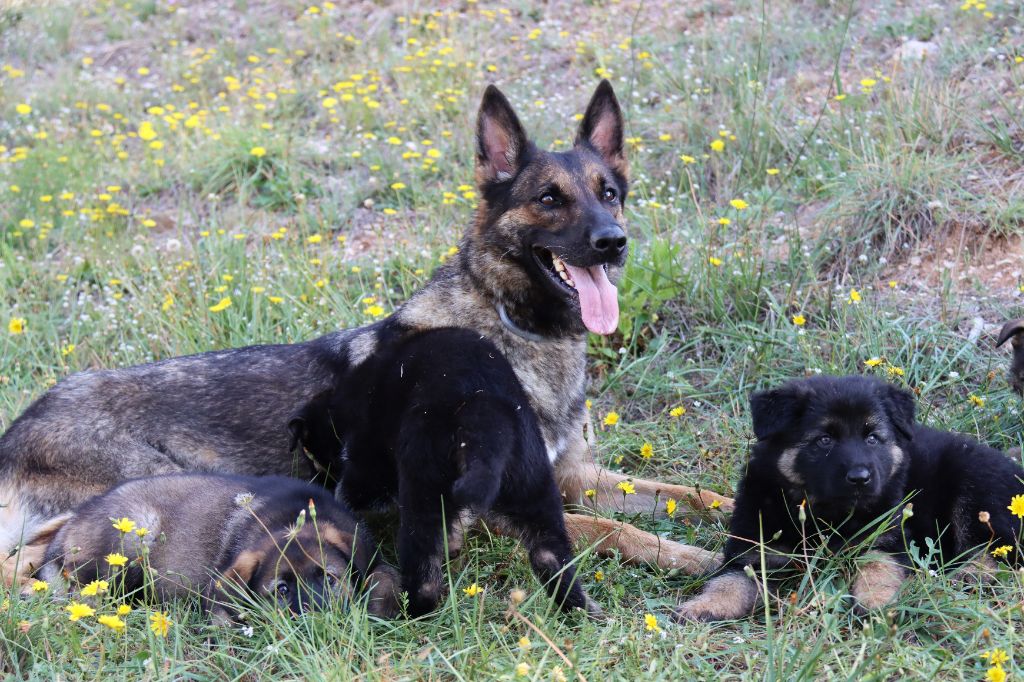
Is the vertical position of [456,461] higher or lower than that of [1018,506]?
higher

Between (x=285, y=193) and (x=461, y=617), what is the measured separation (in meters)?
4.88

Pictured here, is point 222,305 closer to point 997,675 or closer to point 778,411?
point 778,411

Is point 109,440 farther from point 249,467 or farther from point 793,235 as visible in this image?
point 793,235

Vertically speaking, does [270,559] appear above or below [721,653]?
above

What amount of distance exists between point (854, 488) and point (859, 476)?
0.06 m

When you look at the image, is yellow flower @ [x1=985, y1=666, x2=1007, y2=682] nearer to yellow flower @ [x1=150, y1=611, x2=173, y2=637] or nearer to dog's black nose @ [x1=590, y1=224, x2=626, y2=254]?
dog's black nose @ [x1=590, y1=224, x2=626, y2=254]

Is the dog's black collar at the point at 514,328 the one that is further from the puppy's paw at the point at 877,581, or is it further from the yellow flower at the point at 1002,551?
the yellow flower at the point at 1002,551

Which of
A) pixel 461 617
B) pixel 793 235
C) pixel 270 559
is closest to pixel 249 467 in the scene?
pixel 270 559

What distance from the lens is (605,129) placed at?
508cm

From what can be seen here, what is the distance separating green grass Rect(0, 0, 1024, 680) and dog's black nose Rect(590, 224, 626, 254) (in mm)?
1253

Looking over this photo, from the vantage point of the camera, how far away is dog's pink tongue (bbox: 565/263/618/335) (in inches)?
179

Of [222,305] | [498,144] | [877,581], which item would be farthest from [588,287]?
[222,305]

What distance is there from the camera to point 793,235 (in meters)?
6.30

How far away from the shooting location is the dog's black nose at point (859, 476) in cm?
375
